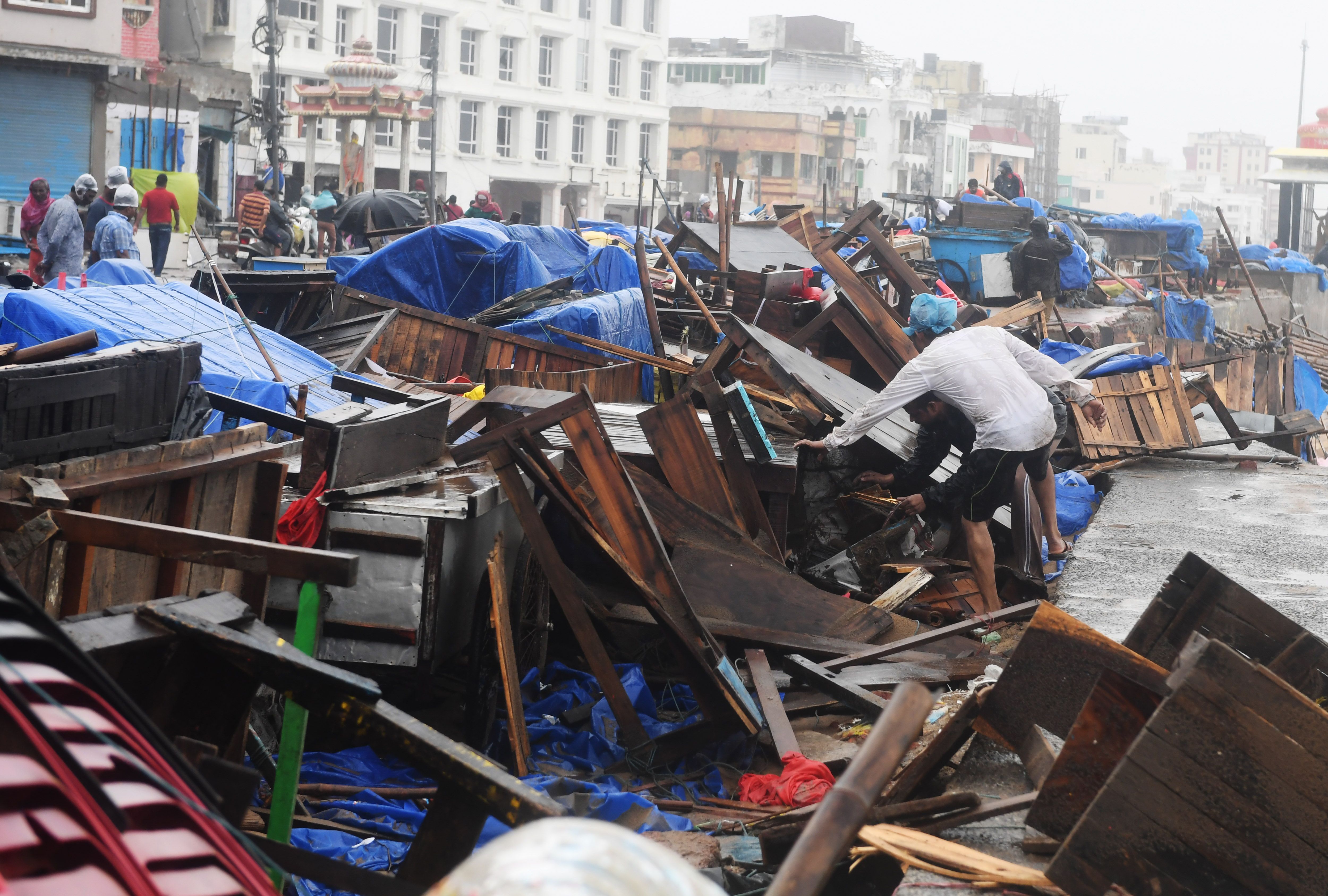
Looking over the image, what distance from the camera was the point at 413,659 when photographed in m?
5.59

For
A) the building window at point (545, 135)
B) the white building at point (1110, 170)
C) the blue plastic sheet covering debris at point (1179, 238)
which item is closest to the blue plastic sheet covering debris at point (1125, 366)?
the blue plastic sheet covering debris at point (1179, 238)

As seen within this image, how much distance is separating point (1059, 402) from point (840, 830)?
6.47m

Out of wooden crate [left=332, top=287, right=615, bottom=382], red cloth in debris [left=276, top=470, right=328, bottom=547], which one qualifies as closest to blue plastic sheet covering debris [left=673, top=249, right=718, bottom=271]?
wooden crate [left=332, top=287, right=615, bottom=382]

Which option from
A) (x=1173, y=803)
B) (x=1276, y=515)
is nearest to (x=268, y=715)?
Result: (x=1173, y=803)

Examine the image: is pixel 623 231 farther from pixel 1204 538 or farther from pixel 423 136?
pixel 423 136

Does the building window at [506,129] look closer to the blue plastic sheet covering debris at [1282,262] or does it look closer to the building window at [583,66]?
the building window at [583,66]

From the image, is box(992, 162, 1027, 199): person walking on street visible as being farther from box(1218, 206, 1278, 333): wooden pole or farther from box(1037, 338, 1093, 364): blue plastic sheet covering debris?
box(1037, 338, 1093, 364): blue plastic sheet covering debris

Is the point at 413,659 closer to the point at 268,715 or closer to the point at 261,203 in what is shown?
the point at 268,715

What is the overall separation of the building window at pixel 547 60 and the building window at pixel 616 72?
3.34 meters

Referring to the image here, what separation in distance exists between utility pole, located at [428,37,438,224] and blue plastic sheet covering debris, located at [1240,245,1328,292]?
2138 centimetres

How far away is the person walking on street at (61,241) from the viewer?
12.3 m

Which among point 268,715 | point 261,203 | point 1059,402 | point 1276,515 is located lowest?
point 268,715

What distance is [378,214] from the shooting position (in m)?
20.5

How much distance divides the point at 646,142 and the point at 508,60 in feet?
30.1
